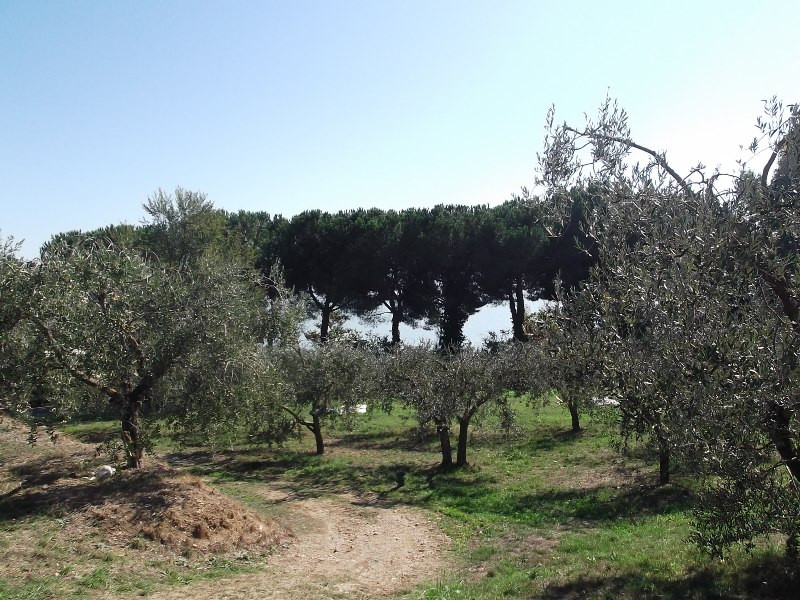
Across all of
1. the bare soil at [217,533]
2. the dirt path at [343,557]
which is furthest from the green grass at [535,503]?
the bare soil at [217,533]

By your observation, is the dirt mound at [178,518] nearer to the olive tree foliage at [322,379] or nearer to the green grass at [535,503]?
the green grass at [535,503]

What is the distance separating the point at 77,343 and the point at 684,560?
38.6 ft

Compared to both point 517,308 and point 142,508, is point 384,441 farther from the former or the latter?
point 517,308

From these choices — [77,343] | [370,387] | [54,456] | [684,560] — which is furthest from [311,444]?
[684,560]

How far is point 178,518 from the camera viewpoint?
11.0 metres

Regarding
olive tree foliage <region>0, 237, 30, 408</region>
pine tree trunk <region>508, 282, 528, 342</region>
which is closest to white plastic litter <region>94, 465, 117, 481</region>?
olive tree foliage <region>0, 237, 30, 408</region>

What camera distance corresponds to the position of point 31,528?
10500 mm

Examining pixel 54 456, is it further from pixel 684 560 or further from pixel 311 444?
pixel 684 560

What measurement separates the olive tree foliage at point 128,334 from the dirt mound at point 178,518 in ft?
6.09

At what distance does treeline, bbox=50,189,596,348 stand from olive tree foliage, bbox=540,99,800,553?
3203cm

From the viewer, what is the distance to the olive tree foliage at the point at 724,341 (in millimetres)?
5996

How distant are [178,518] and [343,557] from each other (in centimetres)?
308

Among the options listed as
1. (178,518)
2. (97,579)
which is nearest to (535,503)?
(178,518)

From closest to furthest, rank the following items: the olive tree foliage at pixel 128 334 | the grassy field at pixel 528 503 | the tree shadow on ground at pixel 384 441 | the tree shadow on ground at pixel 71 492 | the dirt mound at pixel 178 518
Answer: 1. the grassy field at pixel 528 503
2. the dirt mound at pixel 178 518
3. the tree shadow on ground at pixel 71 492
4. the olive tree foliage at pixel 128 334
5. the tree shadow on ground at pixel 384 441
